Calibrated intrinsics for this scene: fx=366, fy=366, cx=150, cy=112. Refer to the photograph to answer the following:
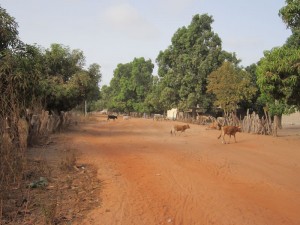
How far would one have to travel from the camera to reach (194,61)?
44.8m

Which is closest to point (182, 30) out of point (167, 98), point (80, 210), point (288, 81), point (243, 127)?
point (167, 98)

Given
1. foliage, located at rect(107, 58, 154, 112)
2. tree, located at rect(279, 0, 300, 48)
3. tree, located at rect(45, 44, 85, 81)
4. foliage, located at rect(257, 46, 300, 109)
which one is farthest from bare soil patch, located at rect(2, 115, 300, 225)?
foliage, located at rect(107, 58, 154, 112)

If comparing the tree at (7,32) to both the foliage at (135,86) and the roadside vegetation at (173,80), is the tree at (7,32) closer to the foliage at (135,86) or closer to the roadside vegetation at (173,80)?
the roadside vegetation at (173,80)

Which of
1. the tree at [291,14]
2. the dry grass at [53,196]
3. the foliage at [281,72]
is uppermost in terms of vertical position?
the tree at [291,14]

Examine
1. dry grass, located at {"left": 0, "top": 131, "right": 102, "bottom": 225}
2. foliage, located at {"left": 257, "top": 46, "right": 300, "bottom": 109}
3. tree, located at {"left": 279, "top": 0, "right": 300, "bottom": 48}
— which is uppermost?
tree, located at {"left": 279, "top": 0, "right": 300, "bottom": 48}

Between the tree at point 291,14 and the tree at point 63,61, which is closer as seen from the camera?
the tree at point 291,14

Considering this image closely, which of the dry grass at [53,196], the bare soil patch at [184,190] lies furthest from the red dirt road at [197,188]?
the dry grass at [53,196]

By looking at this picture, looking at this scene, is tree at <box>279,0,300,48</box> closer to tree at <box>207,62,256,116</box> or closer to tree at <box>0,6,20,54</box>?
tree at <box>0,6,20,54</box>

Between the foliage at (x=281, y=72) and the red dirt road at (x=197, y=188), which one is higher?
the foliage at (x=281, y=72)

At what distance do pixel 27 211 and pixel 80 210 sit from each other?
36.1 inches

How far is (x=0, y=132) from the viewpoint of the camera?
21.8ft

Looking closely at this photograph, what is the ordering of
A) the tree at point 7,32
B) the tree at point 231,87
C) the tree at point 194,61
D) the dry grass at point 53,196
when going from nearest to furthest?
1. the dry grass at point 53,196
2. the tree at point 7,32
3. the tree at point 231,87
4. the tree at point 194,61

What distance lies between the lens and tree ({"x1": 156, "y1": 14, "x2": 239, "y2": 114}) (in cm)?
4447

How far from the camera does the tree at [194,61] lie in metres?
44.5
